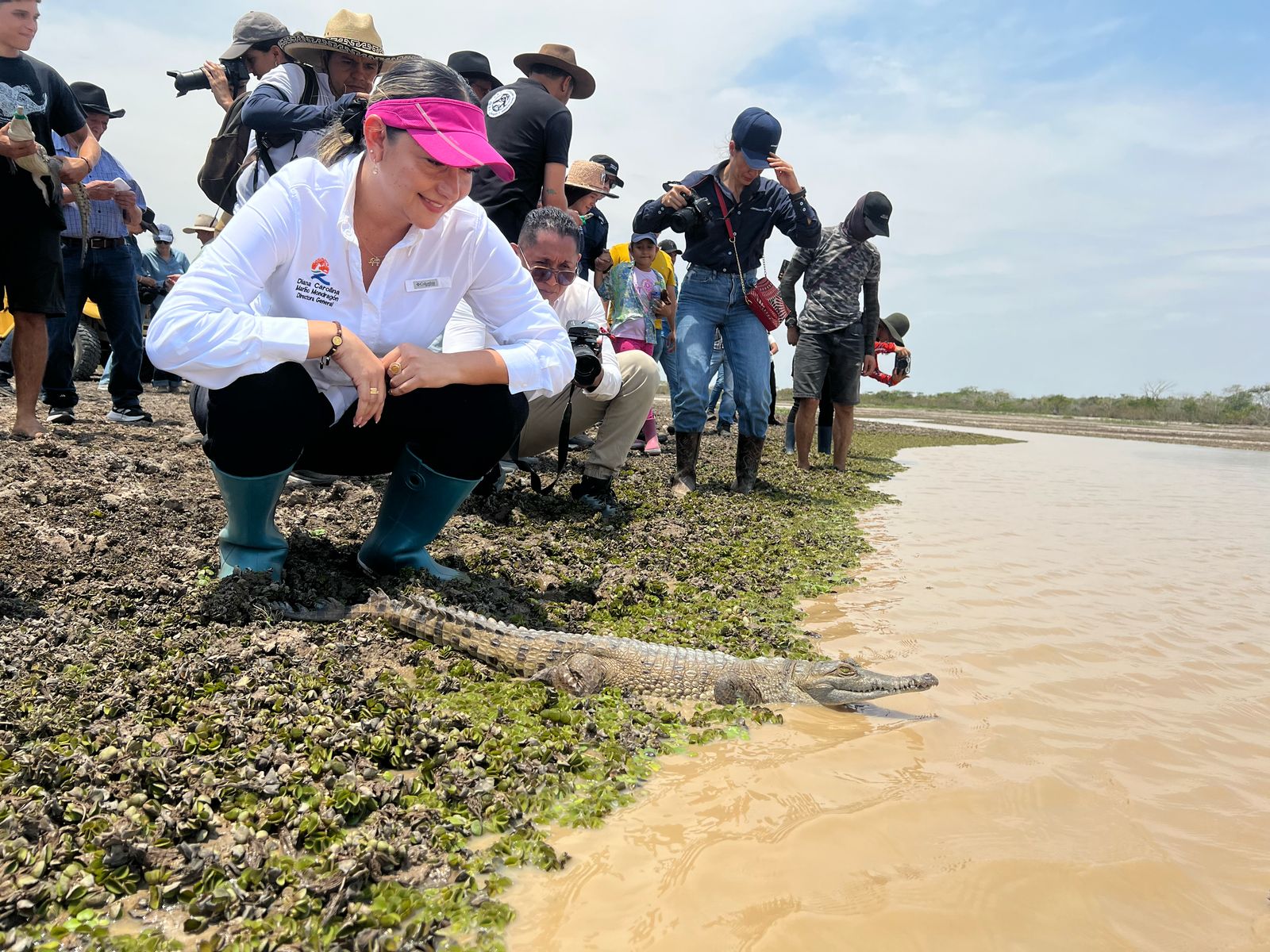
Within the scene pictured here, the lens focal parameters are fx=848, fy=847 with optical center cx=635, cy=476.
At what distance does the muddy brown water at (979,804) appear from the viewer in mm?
1771

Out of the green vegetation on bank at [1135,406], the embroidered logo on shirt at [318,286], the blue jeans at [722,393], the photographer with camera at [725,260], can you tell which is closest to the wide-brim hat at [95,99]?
the photographer with camera at [725,260]

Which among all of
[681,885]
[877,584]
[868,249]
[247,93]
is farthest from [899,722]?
[868,249]

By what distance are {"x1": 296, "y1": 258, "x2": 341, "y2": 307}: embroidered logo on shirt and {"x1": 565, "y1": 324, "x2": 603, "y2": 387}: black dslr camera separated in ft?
5.87

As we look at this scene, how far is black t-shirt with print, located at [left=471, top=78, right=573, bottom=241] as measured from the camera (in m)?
4.91

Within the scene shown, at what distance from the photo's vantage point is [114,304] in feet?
22.1

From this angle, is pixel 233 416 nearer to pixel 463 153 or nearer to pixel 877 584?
pixel 463 153

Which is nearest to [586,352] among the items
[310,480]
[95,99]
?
[310,480]

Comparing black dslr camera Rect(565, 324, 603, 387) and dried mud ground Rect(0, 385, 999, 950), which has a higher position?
black dslr camera Rect(565, 324, 603, 387)

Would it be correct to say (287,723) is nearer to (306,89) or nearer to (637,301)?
(306,89)

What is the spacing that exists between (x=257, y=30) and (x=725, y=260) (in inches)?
133

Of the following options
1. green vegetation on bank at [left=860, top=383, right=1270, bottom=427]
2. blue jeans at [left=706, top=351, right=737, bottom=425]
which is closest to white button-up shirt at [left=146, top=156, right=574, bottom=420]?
blue jeans at [left=706, top=351, right=737, bottom=425]

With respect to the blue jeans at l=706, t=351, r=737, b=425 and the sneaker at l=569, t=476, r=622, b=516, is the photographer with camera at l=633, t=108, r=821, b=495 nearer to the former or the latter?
the sneaker at l=569, t=476, r=622, b=516

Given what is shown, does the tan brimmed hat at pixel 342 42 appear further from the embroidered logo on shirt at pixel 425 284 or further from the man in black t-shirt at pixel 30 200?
the embroidered logo on shirt at pixel 425 284

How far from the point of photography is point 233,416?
2912 millimetres
